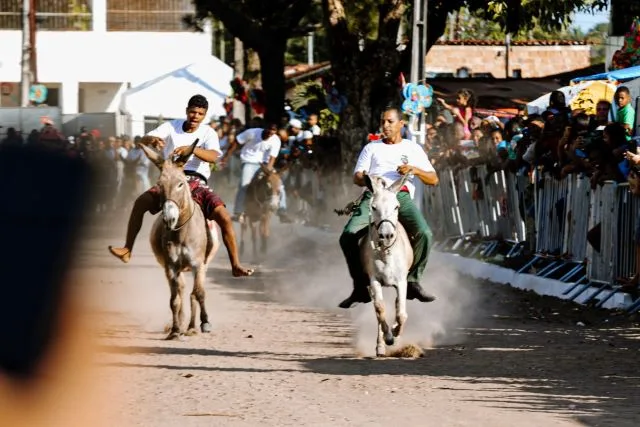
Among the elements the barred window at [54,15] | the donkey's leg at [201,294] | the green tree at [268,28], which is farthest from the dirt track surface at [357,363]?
the barred window at [54,15]

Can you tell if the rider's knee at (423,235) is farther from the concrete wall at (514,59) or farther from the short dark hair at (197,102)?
the concrete wall at (514,59)

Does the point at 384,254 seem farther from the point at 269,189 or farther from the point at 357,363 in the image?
the point at 269,189

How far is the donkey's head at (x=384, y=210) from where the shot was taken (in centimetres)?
1118

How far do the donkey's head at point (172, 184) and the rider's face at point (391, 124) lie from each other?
1.60 meters

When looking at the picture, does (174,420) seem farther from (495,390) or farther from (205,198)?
(205,198)

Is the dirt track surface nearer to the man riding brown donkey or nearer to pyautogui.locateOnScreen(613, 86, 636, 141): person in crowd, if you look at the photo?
the man riding brown donkey

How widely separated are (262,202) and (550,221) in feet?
27.2

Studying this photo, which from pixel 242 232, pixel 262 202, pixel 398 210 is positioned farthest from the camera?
pixel 242 232

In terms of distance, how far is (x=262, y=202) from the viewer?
2450cm

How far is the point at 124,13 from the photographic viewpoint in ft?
219

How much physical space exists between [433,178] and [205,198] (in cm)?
242

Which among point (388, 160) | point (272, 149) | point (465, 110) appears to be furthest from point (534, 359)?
point (272, 149)

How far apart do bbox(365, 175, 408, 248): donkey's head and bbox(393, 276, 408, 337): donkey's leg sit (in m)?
0.41

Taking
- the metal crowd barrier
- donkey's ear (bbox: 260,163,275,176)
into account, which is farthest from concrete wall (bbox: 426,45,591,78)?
the metal crowd barrier
